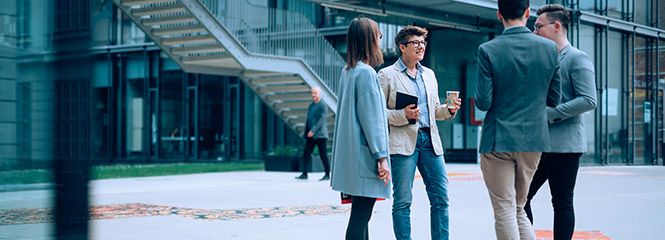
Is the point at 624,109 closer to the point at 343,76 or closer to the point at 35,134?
the point at 343,76

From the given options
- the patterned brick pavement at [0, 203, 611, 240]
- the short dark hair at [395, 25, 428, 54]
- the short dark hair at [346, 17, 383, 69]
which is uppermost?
the short dark hair at [395, 25, 428, 54]

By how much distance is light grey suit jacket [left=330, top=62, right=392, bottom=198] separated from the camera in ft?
17.0

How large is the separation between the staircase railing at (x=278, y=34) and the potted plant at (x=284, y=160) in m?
2.44

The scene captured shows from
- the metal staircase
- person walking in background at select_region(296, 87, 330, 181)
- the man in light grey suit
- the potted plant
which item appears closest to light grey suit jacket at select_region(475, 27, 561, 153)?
the man in light grey suit

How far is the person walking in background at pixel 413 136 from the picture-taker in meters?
6.01

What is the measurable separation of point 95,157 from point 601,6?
23819 mm

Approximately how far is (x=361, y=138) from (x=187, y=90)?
2829cm

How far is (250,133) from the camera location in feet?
102

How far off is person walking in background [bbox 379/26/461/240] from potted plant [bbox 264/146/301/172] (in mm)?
14093

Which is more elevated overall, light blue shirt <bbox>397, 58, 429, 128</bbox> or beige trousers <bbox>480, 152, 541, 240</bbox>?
light blue shirt <bbox>397, 58, 429, 128</bbox>

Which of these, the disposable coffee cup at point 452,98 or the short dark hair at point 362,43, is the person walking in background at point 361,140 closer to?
the short dark hair at point 362,43

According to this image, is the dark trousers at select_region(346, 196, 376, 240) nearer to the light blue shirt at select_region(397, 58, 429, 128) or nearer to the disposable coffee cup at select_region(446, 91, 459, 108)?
the disposable coffee cup at select_region(446, 91, 459, 108)

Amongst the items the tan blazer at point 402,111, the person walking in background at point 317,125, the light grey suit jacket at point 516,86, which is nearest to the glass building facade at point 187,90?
the light grey suit jacket at point 516,86

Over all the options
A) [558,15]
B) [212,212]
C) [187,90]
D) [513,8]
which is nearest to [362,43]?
[513,8]
